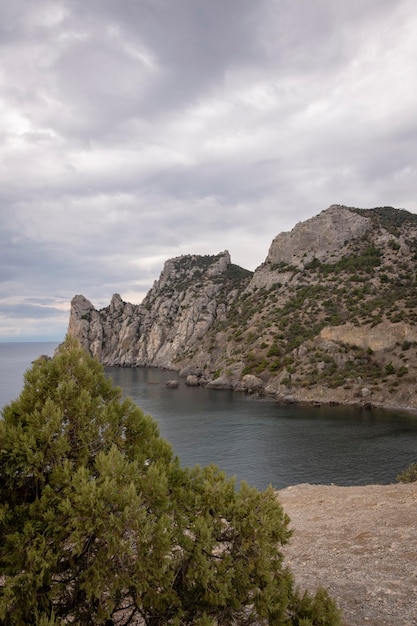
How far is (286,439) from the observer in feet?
156

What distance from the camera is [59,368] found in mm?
6445

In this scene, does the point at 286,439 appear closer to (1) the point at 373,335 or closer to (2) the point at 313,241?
(1) the point at 373,335

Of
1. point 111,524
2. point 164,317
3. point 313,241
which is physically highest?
point 313,241

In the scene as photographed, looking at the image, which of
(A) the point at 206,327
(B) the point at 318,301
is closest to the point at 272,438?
(B) the point at 318,301

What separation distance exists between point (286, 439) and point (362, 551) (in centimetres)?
3598

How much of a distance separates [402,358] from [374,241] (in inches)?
1951

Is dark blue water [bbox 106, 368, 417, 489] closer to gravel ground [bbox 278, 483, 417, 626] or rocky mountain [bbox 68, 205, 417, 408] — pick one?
rocky mountain [bbox 68, 205, 417, 408]

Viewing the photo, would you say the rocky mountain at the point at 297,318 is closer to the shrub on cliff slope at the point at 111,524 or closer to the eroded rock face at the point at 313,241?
the eroded rock face at the point at 313,241

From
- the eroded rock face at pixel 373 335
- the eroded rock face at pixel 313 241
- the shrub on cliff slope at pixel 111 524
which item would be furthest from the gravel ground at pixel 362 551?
the eroded rock face at pixel 313 241

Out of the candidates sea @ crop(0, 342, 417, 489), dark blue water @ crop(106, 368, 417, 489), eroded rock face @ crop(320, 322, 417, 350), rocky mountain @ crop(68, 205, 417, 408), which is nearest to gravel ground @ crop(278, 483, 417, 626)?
sea @ crop(0, 342, 417, 489)

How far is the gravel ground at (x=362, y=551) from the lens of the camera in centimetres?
919

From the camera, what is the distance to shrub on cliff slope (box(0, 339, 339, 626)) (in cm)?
506

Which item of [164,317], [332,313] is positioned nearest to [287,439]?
[332,313]

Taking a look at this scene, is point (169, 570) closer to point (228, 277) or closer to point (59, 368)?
point (59, 368)
